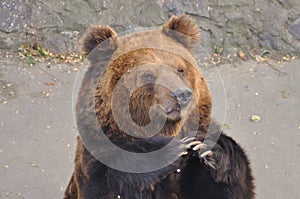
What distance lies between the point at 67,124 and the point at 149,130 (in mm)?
2708

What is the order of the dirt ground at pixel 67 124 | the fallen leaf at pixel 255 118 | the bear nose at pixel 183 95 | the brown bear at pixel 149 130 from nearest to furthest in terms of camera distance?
the bear nose at pixel 183 95, the brown bear at pixel 149 130, the dirt ground at pixel 67 124, the fallen leaf at pixel 255 118

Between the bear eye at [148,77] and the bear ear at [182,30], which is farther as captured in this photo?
the bear ear at [182,30]

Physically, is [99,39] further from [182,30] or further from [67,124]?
[67,124]

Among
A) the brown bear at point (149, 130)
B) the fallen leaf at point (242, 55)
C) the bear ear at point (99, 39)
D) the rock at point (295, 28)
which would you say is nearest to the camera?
the brown bear at point (149, 130)

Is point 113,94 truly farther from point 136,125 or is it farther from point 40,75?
point 40,75

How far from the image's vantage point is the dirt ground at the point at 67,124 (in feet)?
17.1

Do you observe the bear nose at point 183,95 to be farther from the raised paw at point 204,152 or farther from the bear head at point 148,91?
the raised paw at point 204,152

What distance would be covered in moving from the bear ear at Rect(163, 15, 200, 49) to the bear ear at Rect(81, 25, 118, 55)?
0.27 meters

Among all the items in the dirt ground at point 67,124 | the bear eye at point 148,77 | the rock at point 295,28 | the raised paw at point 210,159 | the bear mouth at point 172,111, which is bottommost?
the dirt ground at point 67,124

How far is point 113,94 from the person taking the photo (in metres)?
3.11

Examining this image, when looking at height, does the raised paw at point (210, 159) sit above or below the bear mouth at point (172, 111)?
below

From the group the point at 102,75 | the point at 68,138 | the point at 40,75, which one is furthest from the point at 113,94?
the point at 40,75

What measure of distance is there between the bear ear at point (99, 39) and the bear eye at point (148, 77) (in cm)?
25

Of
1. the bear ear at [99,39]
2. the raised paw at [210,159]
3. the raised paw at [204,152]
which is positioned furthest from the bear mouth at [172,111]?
the bear ear at [99,39]
